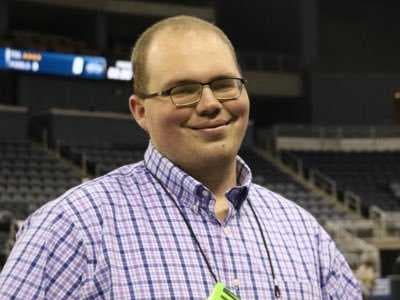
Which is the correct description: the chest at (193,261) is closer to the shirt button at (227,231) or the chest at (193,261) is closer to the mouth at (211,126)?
the shirt button at (227,231)

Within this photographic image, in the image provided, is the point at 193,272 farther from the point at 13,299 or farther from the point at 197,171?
the point at 13,299

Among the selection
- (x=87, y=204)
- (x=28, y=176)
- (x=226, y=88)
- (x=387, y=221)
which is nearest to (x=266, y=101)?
(x=387, y=221)

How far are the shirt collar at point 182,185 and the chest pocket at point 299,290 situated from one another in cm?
18

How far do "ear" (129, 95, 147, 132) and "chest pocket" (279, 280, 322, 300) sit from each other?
16.1 inches

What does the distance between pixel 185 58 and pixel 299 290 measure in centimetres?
49

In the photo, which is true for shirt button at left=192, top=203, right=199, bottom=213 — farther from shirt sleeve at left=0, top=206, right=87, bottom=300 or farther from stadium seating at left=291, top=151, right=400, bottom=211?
stadium seating at left=291, top=151, right=400, bottom=211

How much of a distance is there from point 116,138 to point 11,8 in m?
4.10

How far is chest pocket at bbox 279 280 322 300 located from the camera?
1.42 m

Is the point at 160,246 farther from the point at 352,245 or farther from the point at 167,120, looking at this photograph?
the point at 352,245

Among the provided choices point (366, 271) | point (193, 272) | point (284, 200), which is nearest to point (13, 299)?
point (193, 272)

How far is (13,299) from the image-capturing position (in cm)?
123

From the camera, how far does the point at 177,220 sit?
55.1 inches

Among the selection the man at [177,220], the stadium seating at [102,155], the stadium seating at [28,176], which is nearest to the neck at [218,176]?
the man at [177,220]

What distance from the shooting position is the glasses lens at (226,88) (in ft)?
4.61
